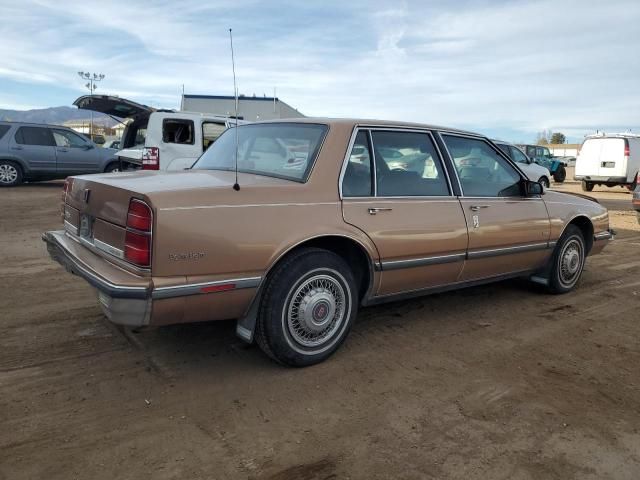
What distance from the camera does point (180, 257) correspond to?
270 centimetres

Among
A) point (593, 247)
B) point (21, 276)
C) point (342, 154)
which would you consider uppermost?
point (342, 154)

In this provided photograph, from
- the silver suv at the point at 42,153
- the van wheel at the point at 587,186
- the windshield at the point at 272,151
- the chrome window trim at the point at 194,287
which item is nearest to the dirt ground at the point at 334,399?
the chrome window trim at the point at 194,287

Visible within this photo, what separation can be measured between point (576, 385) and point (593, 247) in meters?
2.67

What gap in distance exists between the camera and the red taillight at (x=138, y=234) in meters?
2.66

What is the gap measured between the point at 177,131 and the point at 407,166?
727 cm

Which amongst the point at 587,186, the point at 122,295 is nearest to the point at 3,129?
the point at 122,295

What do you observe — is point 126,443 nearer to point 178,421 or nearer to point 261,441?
point 178,421

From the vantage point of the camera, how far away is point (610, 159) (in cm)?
1753

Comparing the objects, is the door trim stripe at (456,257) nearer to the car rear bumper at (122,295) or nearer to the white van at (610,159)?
the car rear bumper at (122,295)

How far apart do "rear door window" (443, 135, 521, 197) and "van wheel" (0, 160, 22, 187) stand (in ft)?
40.2

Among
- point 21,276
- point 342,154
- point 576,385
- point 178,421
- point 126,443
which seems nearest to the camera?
point 126,443

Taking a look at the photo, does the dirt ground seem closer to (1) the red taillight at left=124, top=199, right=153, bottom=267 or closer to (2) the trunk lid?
(1) the red taillight at left=124, top=199, right=153, bottom=267

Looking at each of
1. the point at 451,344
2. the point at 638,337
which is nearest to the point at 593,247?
the point at 638,337

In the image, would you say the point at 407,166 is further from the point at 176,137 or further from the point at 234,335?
the point at 176,137
